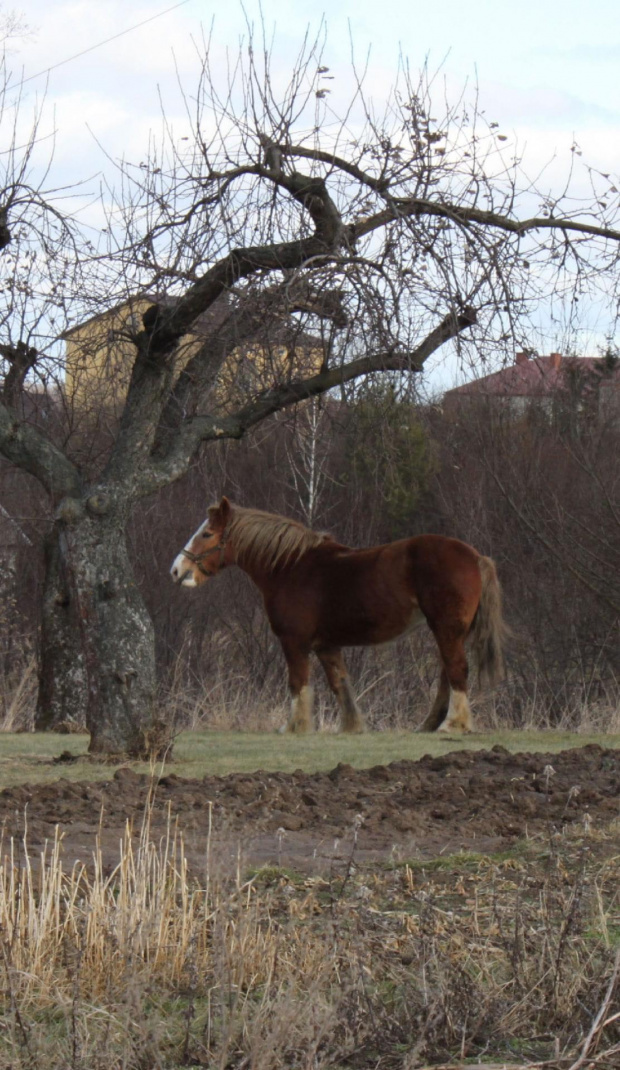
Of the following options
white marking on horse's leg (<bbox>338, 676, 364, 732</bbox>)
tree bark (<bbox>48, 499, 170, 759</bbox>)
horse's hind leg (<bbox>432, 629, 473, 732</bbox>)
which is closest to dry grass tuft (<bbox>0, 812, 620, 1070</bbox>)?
tree bark (<bbox>48, 499, 170, 759</bbox>)

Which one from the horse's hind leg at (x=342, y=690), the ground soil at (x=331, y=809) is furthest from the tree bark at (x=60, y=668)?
the ground soil at (x=331, y=809)

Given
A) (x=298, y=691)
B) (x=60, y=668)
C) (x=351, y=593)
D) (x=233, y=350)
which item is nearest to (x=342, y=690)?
(x=298, y=691)

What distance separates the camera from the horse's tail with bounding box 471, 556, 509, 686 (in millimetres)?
12258

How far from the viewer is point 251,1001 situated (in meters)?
3.91

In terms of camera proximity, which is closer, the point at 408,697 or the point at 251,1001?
the point at 251,1001

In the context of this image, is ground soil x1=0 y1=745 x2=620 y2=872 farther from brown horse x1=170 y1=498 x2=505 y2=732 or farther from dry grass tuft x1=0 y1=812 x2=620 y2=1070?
brown horse x1=170 y1=498 x2=505 y2=732

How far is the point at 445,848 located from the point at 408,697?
11.7 meters

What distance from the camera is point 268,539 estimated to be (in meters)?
12.5

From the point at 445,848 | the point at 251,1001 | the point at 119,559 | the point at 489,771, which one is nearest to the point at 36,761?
the point at 119,559

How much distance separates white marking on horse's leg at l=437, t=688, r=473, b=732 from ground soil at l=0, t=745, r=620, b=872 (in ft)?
12.0

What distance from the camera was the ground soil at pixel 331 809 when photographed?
6.16m

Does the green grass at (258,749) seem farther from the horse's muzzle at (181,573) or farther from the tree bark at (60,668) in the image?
the horse's muzzle at (181,573)

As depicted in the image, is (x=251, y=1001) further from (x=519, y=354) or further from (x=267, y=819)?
(x=519, y=354)

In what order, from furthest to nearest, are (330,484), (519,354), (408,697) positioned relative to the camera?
(330,484) → (408,697) → (519,354)
